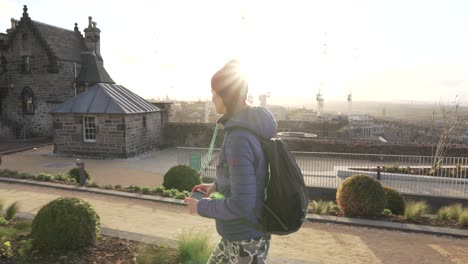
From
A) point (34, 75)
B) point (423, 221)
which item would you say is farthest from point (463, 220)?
point (34, 75)

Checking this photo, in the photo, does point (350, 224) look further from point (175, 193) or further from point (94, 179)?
point (94, 179)

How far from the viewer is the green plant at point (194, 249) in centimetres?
534

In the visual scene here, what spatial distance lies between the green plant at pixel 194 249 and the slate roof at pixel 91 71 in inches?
1047

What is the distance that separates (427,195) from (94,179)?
521 inches

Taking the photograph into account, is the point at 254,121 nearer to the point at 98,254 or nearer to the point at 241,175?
the point at 241,175

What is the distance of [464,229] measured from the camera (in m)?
8.54

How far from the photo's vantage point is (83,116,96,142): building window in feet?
70.8

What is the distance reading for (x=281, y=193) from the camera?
262cm

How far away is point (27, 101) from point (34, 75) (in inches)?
96.9

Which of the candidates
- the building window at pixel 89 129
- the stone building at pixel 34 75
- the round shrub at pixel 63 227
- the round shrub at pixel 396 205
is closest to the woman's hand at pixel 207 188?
the round shrub at pixel 63 227

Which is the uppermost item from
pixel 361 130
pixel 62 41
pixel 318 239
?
pixel 62 41

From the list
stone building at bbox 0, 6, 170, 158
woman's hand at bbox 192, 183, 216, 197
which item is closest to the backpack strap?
woman's hand at bbox 192, 183, 216, 197

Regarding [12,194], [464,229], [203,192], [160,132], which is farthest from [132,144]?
[203,192]

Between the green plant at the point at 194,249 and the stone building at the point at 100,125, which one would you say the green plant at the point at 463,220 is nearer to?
the green plant at the point at 194,249
